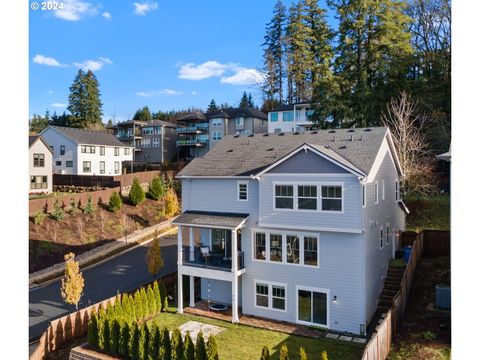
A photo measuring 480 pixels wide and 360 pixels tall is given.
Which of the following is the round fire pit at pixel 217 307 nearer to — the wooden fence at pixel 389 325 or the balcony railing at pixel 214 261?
the balcony railing at pixel 214 261

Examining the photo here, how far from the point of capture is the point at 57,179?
92.9 ft

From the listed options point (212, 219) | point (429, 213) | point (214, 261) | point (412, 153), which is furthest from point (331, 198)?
point (429, 213)

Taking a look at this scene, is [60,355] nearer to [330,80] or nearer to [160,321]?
[160,321]

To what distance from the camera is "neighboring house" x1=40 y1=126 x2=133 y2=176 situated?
31.8m

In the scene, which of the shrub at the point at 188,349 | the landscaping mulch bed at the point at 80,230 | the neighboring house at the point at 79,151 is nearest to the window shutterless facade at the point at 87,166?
the neighboring house at the point at 79,151

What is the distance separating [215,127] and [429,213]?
82.3ft

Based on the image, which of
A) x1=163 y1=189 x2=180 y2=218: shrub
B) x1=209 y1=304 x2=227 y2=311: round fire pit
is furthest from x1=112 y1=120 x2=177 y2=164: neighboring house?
x1=209 y1=304 x2=227 y2=311: round fire pit

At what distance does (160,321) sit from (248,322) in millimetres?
2760

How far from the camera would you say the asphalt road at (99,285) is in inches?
500

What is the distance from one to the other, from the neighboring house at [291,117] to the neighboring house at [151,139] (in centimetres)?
1414

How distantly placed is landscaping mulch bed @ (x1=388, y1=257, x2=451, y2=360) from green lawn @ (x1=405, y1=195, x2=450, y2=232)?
4746 millimetres

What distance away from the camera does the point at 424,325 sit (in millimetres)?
9664

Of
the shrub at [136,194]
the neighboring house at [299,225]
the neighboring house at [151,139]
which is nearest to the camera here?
the neighboring house at [299,225]

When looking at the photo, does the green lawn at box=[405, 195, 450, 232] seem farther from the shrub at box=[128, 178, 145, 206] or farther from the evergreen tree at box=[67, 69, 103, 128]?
the evergreen tree at box=[67, 69, 103, 128]
